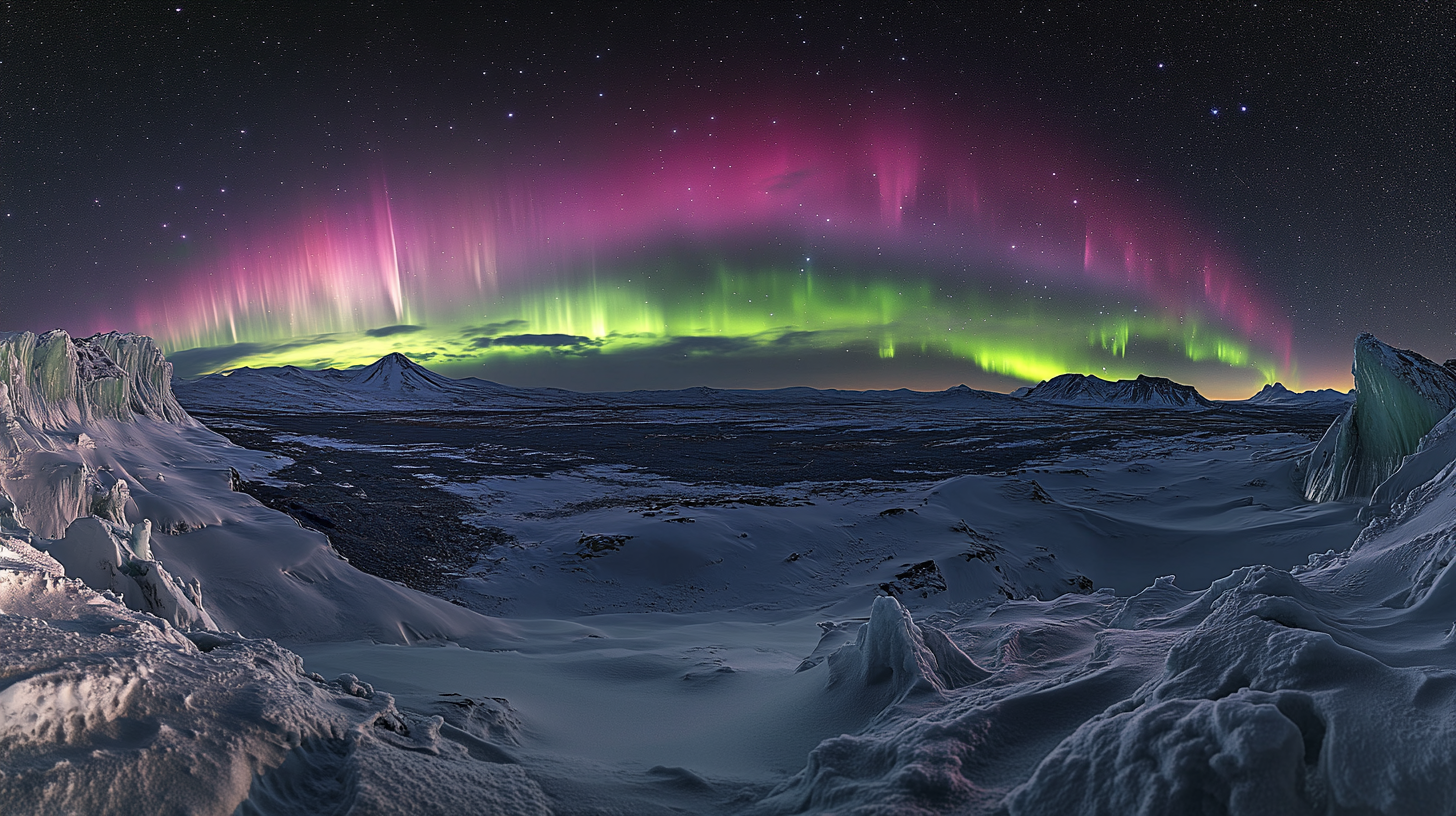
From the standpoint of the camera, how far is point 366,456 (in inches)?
1398

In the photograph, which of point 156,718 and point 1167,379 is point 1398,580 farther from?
point 1167,379

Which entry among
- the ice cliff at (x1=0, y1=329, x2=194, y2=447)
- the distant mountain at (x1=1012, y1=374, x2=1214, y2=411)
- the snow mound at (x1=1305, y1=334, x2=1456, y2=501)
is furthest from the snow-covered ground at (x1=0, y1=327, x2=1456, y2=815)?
the distant mountain at (x1=1012, y1=374, x2=1214, y2=411)

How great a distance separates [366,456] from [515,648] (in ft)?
113

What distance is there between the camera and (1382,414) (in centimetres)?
1331

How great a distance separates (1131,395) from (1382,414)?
20112cm

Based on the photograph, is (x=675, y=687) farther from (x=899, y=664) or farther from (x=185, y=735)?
(x=185, y=735)

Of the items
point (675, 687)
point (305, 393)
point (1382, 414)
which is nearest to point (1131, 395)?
point (1382, 414)

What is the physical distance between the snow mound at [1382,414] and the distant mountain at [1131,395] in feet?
587

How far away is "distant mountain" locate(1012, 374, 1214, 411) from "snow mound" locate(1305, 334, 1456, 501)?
587 feet

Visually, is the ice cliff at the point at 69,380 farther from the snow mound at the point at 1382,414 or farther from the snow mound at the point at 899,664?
the snow mound at the point at 1382,414

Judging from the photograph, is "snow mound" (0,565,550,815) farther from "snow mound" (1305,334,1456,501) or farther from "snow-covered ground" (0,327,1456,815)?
"snow mound" (1305,334,1456,501)

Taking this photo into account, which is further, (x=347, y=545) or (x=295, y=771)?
(x=347, y=545)

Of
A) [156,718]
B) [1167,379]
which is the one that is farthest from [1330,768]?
[1167,379]

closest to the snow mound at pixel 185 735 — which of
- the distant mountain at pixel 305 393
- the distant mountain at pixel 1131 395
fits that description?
the distant mountain at pixel 305 393
